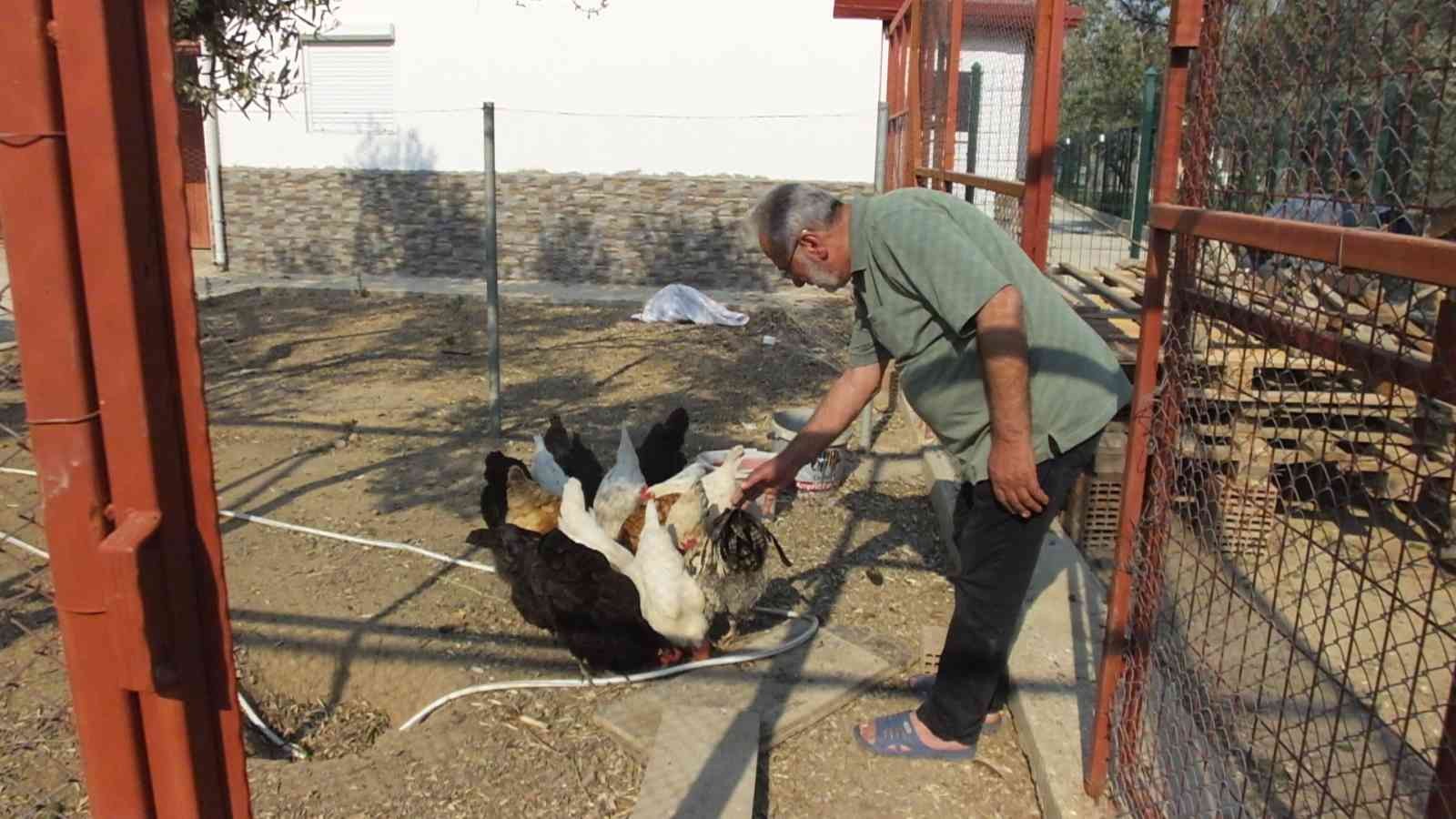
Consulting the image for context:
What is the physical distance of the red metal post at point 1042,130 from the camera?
12.9ft

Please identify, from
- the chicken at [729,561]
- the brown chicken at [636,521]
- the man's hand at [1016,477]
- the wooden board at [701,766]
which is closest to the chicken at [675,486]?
the brown chicken at [636,521]

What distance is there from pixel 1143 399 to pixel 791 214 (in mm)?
1003

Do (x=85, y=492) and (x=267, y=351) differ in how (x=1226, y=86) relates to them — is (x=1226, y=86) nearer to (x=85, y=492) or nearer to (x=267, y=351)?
(x=85, y=492)

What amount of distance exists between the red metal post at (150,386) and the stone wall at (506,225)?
12739mm

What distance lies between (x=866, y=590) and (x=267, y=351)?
6425mm

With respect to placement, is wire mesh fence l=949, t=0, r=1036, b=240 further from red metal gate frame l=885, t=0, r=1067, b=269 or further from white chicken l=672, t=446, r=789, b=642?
white chicken l=672, t=446, r=789, b=642

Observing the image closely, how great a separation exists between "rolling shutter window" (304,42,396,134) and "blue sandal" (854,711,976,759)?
1282cm

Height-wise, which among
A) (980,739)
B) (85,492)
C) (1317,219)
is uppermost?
(1317,219)

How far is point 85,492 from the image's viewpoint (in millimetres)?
1094

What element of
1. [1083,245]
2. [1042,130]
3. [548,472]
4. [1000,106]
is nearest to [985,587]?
[1042,130]

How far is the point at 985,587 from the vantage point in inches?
118

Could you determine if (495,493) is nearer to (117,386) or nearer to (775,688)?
(775,688)

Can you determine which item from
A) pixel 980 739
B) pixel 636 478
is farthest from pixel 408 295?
pixel 980 739

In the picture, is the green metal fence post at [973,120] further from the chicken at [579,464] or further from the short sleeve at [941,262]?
the short sleeve at [941,262]
